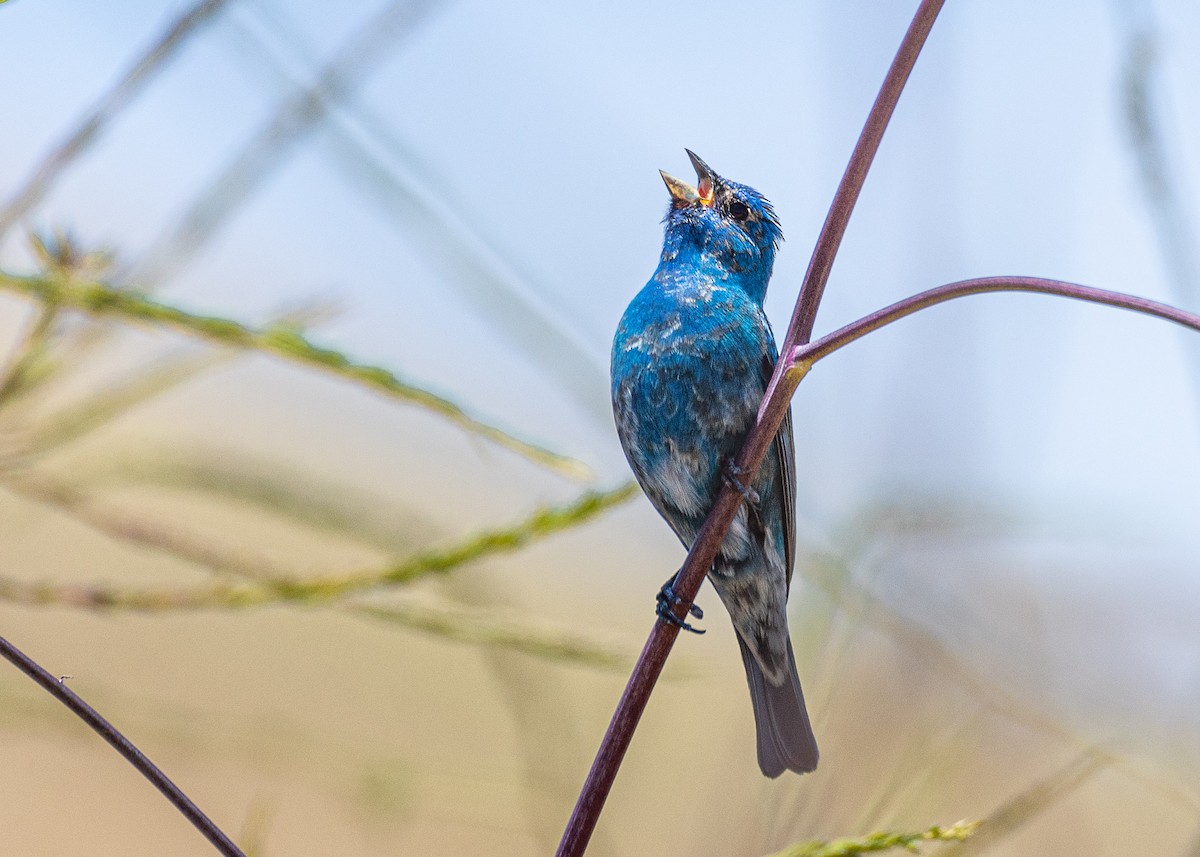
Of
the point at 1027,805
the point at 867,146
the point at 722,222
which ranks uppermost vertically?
the point at 722,222

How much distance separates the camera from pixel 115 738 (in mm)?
835

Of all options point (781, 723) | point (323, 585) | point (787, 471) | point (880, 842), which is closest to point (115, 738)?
point (323, 585)

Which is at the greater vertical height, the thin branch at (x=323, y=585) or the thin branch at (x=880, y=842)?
the thin branch at (x=323, y=585)

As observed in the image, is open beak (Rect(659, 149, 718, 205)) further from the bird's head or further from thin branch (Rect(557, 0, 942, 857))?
thin branch (Rect(557, 0, 942, 857))

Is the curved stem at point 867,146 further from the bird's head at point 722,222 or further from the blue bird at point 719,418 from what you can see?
the bird's head at point 722,222

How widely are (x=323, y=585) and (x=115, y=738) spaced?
359 mm

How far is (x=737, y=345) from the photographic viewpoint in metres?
2.32

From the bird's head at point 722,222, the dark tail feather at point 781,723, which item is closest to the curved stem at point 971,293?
the dark tail feather at point 781,723

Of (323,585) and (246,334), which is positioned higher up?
(246,334)

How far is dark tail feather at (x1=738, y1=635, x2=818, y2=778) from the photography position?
7.48 ft

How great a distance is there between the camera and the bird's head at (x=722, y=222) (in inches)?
107

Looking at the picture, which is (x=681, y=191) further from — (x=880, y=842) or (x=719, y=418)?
(x=880, y=842)

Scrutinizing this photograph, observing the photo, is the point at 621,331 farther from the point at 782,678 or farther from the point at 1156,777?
the point at 1156,777

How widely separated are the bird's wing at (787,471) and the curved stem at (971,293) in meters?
1.26
